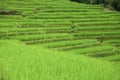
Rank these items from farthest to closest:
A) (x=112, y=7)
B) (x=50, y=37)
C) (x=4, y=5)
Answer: (x=112, y=7), (x=4, y=5), (x=50, y=37)

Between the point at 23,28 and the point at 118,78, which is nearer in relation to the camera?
the point at 118,78

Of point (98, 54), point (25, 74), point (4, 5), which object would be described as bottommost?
point (98, 54)

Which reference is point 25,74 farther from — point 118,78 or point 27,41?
point 27,41

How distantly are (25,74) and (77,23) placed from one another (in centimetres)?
2355

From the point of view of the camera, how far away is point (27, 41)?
69.6 ft

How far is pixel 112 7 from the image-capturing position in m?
44.9

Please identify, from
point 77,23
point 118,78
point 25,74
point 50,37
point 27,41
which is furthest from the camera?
point 77,23

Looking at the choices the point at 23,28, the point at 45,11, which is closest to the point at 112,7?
the point at 45,11

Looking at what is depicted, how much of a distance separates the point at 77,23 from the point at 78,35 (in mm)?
3703

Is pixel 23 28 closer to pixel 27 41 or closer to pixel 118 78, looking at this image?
pixel 27 41

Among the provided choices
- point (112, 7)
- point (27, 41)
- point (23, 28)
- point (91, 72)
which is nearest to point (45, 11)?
point (23, 28)

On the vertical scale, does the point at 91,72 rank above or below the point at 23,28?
above

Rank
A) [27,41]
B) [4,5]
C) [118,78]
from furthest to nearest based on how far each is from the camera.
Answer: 1. [4,5]
2. [27,41]
3. [118,78]

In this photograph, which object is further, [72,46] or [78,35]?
[78,35]
